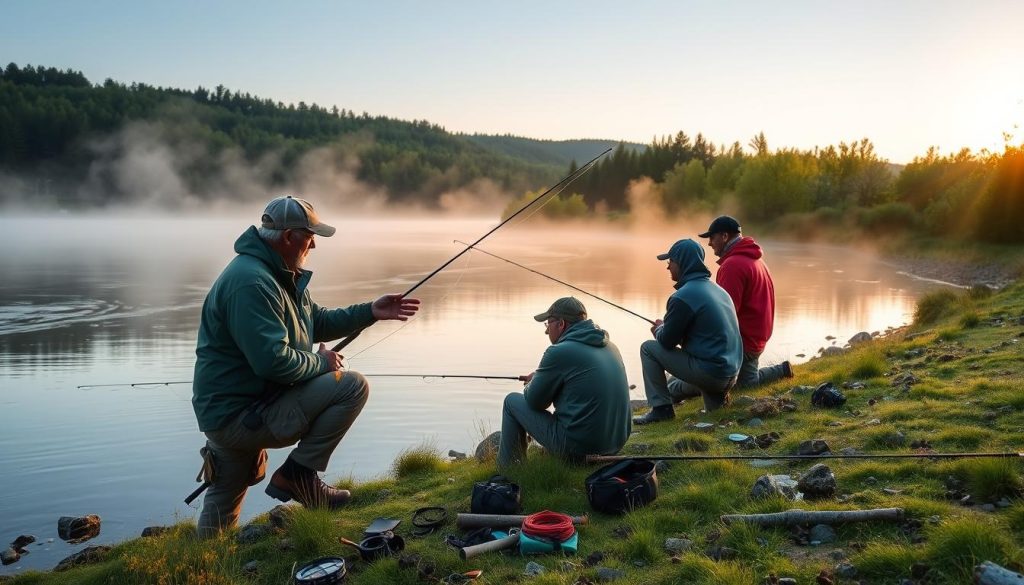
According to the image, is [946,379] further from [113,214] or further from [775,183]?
[113,214]

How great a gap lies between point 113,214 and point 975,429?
126171mm

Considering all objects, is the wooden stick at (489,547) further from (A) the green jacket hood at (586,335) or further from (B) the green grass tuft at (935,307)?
(B) the green grass tuft at (935,307)

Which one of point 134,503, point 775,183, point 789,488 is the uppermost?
point 775,183

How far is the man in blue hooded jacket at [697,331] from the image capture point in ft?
22.7

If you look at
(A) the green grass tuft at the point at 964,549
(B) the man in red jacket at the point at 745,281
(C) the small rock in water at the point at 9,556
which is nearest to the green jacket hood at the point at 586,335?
(A) the green grass tuft at the point at 964,549

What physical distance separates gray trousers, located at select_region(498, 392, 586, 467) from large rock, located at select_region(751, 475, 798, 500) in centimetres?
135

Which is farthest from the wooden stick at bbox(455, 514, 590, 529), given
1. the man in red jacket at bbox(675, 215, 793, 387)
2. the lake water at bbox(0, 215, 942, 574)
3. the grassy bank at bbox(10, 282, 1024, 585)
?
the man in red jacket at bbox(675, 215, 793, 387)

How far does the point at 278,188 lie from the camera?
148 m

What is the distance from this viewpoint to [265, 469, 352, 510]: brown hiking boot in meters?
5.39

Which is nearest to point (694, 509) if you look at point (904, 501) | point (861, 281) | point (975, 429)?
point (904, 501)

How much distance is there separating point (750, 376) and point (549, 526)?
4.68 metres

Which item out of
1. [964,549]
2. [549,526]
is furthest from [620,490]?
[964,549]

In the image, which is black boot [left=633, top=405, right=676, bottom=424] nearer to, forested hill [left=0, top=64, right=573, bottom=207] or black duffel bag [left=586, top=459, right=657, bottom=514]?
black duffel bag [left=586, top=459, right=657, bottom=514]

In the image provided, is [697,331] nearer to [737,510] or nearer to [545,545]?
[737,510]
